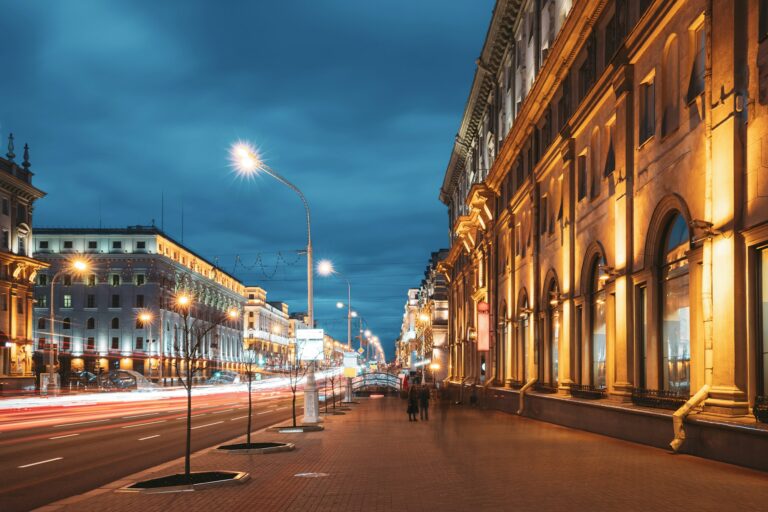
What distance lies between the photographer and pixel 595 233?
2755 centimetres

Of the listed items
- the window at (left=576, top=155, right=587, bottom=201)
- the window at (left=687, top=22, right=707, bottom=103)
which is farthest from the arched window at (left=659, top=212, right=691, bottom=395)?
the window at (left=576, top=155, right=587, bottom=201)

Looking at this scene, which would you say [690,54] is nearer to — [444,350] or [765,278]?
[765,278]

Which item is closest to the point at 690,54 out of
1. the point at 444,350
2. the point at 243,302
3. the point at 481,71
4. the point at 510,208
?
the point at 510,208

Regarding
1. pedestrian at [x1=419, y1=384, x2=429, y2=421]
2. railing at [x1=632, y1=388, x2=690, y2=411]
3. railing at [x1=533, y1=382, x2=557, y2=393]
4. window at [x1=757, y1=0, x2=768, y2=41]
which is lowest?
pedestrian at [x1=419, y1=384, x2=429, y2=421]

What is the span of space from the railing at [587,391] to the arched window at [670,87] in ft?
29.9

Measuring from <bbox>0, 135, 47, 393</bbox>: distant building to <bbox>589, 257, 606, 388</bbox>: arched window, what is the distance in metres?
61.2

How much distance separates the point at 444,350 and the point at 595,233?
63.3m

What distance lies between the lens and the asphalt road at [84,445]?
1516 cm

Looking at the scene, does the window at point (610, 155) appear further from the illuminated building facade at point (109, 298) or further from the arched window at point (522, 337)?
the illuminated building facade at point (109, 298)

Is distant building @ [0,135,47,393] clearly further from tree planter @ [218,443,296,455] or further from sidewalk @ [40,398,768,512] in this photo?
sidewalk @ [40,398,768,512]

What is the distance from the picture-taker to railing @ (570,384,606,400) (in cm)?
A: 2623

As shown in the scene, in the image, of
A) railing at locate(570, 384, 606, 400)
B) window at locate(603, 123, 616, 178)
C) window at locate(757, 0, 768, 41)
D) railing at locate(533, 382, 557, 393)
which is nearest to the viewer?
window at locate(757, 0, 768, 41)

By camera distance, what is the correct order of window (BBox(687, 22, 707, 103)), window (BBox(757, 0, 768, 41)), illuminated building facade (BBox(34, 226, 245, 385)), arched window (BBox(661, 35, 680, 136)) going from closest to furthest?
window (BBox(757, 0, 768, 41)), window (BBox(687, 22, 707, 103)), arched window (BBox(661, 35, 680, 136)), illuminated building facade (BBox(34, 226, 245, 385))

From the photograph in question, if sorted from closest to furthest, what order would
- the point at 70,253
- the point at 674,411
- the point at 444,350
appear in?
the point at 674,411 → the point at 444,350 → the point at 70,253
